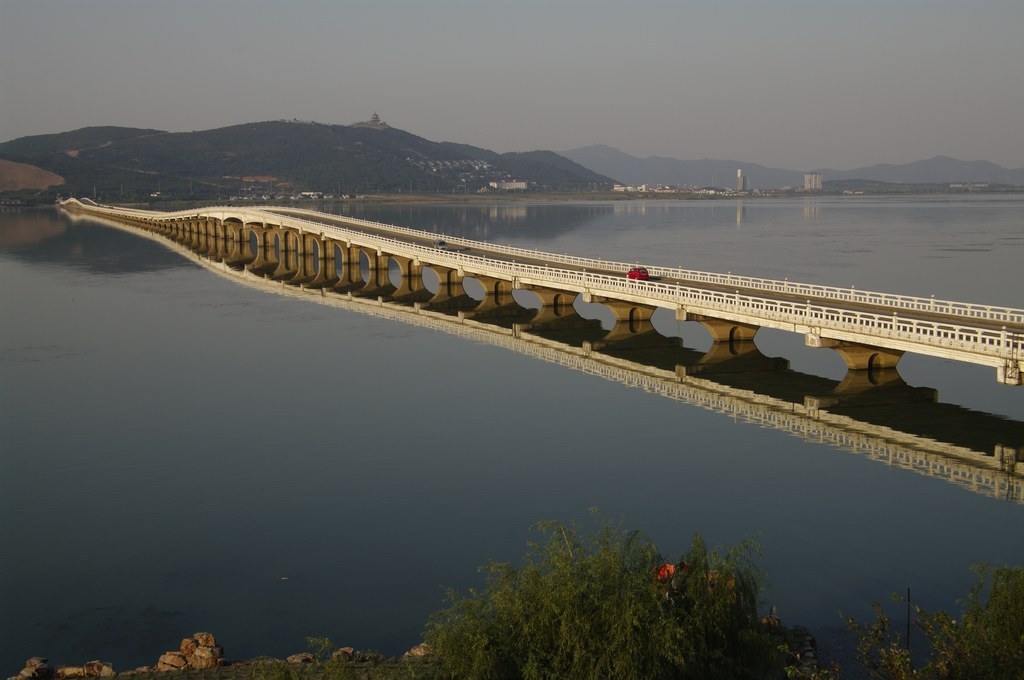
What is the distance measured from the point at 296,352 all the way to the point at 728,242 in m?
94.6

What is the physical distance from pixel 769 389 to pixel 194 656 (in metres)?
32.9

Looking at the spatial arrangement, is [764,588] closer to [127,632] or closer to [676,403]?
[127,632]

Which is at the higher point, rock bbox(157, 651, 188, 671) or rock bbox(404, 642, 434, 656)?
rock bbox(404, 642, 434, 656)

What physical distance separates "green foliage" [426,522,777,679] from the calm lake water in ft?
16.9

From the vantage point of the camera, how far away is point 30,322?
73750 millimetres

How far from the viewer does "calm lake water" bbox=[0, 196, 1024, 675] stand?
25.9 m

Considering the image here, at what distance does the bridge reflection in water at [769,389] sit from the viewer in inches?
1479

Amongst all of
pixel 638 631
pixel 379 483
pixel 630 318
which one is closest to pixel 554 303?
pixel 630 318

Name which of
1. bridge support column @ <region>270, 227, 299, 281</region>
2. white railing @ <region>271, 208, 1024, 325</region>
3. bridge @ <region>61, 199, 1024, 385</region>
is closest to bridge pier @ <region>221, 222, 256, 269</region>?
bridge @ <region>61, 199, 1024, 385</region>

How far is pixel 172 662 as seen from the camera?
21562mm

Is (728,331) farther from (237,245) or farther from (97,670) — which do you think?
(237,245)

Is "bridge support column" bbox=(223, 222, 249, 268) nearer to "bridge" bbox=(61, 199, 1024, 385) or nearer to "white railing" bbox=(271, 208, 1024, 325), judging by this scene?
"bridge" bbox=(61, 199, 1024, 385)

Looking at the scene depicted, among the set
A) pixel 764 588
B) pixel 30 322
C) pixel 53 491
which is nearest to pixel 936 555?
pixel 764 588

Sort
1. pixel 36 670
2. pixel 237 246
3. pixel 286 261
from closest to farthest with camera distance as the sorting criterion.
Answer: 1. pixel 36 670
2. pixel 286 261
3. pixel 237 246
